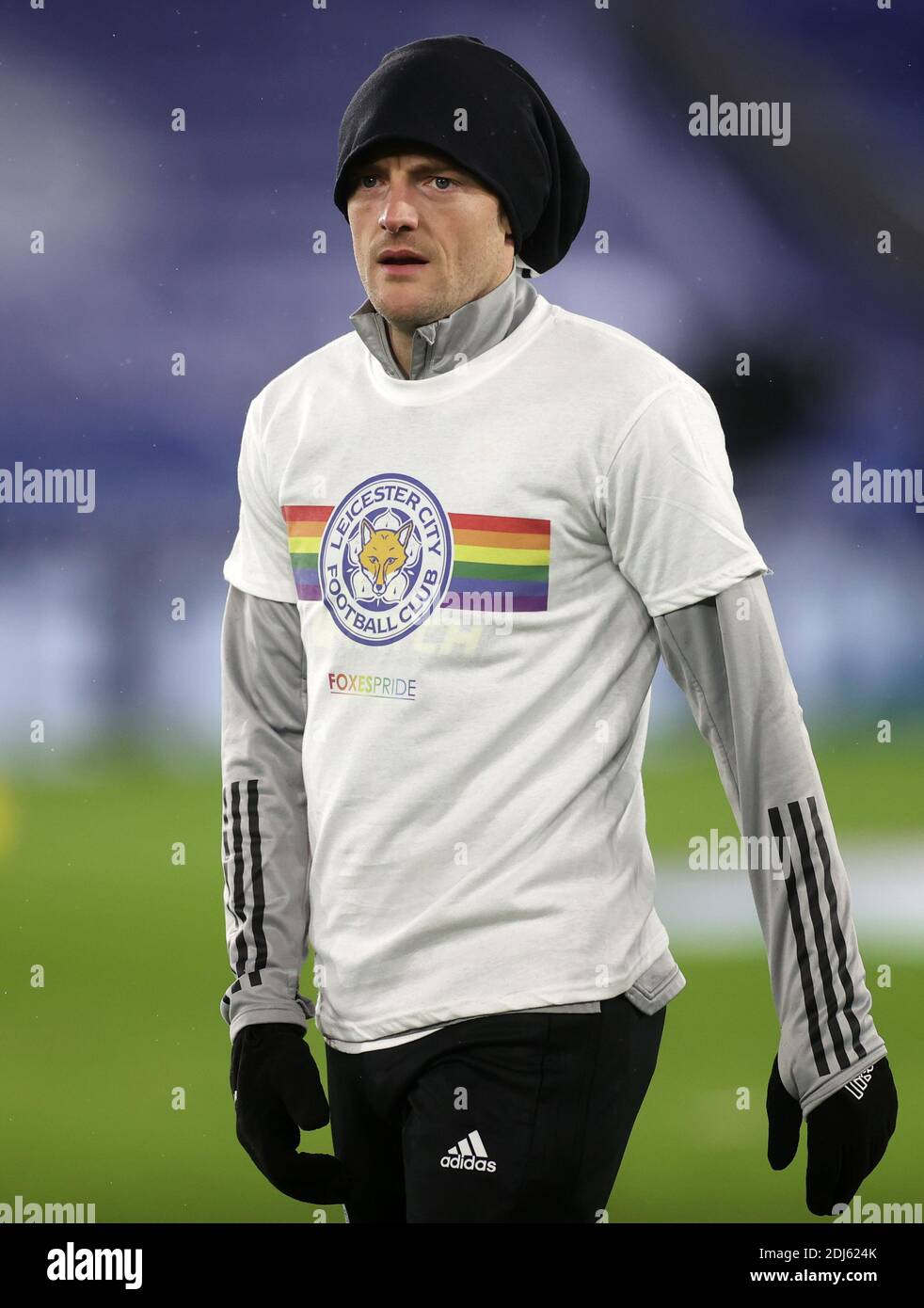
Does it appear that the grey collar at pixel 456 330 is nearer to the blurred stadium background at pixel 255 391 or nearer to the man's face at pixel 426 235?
the man's face at pixel 426 235

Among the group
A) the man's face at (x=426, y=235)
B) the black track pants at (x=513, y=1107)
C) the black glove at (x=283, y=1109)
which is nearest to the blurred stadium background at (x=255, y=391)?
the black glove at (x=283, y=1109)

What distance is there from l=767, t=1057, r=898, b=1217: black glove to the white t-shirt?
8.2 inches

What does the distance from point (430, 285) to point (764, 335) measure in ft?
5.46

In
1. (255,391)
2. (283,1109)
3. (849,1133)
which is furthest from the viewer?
(255,391)

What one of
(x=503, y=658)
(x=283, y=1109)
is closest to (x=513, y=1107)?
(x=283, y=1109)

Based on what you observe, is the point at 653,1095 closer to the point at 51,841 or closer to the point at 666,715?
the point at 666,715

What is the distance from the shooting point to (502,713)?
1362mm

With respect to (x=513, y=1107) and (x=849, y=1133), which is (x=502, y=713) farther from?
(x=849, y=1133)

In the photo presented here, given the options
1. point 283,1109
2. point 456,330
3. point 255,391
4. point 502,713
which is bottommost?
point 283,1109

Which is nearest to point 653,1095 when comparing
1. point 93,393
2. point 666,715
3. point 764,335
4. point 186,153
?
point 666,715

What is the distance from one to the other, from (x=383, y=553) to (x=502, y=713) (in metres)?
0.20

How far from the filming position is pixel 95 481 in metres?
2.93

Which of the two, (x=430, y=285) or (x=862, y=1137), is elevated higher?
(x=430, y=285)

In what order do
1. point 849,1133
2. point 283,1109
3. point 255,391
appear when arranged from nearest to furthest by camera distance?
point 849,1133, point 283,1109, point 255,391
